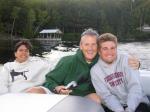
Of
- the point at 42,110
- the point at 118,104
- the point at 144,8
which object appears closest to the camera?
A: the point at 42,110

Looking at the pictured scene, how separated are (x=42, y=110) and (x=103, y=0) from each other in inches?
2721

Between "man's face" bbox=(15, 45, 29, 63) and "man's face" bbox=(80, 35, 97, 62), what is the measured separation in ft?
1.70

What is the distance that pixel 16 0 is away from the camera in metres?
53.8

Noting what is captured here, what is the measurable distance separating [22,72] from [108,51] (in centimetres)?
74

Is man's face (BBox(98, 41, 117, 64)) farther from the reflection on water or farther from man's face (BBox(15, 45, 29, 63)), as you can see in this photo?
the reflection on water

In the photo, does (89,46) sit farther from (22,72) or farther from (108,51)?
(22,72)

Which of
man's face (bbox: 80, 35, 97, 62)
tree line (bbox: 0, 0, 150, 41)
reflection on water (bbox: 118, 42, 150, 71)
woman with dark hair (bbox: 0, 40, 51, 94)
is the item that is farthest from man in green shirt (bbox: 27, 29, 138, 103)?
tree line (bbox: 0, 0, 150, 41)

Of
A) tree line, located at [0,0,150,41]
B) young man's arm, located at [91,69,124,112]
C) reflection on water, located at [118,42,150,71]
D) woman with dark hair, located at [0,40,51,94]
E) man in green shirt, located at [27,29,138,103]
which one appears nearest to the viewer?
young man's arm, located at [91,69,124,112]

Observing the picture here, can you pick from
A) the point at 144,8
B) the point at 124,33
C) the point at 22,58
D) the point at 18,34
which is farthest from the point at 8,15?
the point at 22,58

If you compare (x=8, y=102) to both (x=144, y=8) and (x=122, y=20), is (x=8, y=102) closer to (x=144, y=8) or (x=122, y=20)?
(x=122, y=20)

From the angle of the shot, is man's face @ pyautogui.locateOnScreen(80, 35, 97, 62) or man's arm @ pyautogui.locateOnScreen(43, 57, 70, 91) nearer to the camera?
man's face @ pyautogui.locateOnScreen(80, 35, 97, 62)

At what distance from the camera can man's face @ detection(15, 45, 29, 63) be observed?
8.93ft

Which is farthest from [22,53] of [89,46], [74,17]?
[74,17]

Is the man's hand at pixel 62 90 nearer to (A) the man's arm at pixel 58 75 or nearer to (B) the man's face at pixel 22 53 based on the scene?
(A) the man's arm at pixel 58 75
